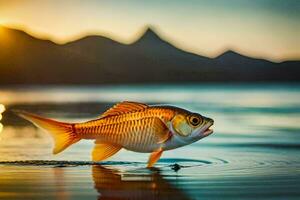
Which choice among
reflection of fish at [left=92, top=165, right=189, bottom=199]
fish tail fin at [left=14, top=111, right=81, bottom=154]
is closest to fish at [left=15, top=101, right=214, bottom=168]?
fish tail fin at [left=14, top=111, right=81, bottom=154]

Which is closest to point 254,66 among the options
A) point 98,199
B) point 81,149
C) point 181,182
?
point 81,149

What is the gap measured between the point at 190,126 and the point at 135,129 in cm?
25

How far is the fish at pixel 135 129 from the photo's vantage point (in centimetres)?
412

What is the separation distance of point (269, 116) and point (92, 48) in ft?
6.12

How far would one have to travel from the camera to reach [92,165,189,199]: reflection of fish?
3.86 m

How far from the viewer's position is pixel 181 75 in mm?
9883

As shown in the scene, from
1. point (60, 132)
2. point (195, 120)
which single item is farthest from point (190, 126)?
point (60, 132)

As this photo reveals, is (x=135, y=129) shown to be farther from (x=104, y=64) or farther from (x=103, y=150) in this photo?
(x=104, y=64)

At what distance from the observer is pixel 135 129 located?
4.16 m

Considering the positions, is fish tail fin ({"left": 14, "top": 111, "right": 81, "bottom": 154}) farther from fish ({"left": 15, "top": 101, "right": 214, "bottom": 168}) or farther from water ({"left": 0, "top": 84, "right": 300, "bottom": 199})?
water ({"left": 0, "top": 84, "right": 300, "bottom": 199})

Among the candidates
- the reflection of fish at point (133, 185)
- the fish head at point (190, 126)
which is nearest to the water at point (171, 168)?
the reflection of fish at point (133, 185)

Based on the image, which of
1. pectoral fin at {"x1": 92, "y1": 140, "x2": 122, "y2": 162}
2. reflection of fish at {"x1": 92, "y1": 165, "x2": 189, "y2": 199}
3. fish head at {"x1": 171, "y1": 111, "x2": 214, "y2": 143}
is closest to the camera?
reflection of fish at {"x1": 92, "y1": 165, "x2": 189, "y2": 199}

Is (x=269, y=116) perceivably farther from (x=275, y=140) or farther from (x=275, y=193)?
(x=275, y=193)

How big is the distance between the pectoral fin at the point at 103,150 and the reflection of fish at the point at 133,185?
4.6 inches
